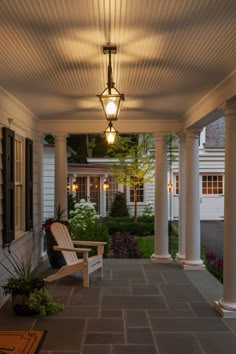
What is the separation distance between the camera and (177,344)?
3998mm

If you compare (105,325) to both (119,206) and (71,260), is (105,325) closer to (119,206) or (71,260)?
(71,260)

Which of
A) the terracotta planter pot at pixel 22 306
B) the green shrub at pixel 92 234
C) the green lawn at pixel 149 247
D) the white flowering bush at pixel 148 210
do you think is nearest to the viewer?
the terracotta planter pot at pixel 22 306

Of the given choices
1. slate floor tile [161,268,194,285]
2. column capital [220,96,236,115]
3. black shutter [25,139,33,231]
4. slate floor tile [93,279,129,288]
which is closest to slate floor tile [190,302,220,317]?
slate floor tile [161,268,194,285]

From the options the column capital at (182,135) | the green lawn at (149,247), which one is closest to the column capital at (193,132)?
the column capital at (182,135)

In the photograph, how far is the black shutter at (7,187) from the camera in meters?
5.28

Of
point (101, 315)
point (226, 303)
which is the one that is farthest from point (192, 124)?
point (101, 315)

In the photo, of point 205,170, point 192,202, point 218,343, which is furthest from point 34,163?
point 205,170

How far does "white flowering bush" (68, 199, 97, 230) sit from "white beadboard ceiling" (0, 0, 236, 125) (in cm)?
479

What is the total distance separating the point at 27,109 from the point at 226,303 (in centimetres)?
421

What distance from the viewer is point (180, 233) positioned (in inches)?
320

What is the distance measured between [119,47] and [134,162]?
12.7 m

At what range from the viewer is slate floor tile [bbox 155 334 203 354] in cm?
384

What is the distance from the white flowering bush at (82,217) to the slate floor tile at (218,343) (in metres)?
5.74

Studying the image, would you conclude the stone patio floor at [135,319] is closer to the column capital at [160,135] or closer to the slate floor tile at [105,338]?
the slate floor tile at [105,338]
